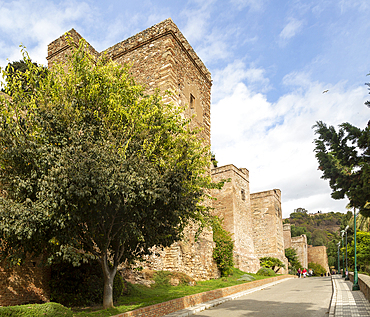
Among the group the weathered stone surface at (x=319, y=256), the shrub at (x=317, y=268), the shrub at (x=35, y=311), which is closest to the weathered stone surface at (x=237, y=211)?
the shrub at (x=35, y=311)

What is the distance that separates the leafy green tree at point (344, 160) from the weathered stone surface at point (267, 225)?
2351 centimetres

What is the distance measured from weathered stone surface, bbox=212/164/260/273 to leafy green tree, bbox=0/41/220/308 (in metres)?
17.5

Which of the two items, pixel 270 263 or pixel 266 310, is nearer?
pixel 266 310

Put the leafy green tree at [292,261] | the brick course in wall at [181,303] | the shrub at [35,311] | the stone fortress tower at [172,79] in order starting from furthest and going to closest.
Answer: the leafy green tree at [292,261] < the stone fortress tower at [172,79] < the brick course in wall at [181,303] < the shrub at [35,311]

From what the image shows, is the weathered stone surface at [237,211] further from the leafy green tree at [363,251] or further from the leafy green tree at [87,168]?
the leafy green tree at [87,168]

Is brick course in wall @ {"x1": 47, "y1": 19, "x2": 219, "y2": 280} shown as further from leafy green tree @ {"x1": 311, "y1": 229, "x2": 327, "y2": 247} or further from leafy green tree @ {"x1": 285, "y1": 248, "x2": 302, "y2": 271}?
leafy green tree @ {"x1": 311, "y1": 229, "x2": 327, "y2": 247}

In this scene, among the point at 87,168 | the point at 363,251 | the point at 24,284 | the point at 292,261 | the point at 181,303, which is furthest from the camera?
the point at 292,261

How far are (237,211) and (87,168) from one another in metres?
22.0

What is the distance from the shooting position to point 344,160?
11.9m

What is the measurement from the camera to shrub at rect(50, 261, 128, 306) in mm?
9172

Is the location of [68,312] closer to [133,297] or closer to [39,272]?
[39,272]

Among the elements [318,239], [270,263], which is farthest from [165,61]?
[318,239]

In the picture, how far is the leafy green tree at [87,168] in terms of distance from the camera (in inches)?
283

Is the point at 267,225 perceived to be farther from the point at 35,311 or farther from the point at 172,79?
the point at 35,311
